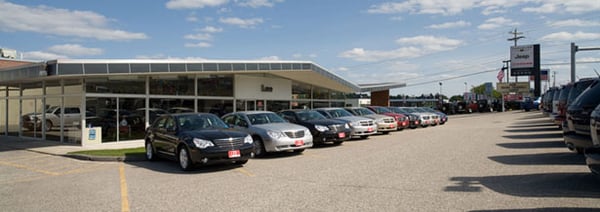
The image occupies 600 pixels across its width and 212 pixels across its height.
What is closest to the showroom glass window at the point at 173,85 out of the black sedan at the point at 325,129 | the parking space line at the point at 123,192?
the black sedan at the point at 325,129

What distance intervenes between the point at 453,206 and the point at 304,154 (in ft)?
24.5

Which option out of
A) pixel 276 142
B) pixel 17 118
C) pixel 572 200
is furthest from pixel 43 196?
pixel 17 118

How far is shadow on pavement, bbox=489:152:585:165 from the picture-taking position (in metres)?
9.46

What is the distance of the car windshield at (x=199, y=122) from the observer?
37.4 feet

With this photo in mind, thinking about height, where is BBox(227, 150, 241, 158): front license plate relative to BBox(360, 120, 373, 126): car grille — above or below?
below

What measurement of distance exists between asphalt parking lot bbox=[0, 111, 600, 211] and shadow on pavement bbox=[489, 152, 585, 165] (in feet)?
0.07

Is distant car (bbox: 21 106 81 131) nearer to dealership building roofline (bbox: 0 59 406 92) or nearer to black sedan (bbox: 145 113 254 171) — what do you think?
dealership building roofline (bbox: 0 59 406 92)

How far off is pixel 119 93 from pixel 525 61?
174 feet

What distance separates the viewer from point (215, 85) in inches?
826

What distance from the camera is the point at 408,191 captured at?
7.08 m

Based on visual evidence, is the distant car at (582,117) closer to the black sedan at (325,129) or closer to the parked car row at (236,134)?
the parked car row at (236,134)

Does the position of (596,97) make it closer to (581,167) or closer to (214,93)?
(581,167)

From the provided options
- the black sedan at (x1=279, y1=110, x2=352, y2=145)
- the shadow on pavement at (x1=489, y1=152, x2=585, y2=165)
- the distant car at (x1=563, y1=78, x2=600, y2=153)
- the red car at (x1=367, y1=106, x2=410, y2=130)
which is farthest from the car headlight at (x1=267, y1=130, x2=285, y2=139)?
the red car at (x1=367, y1=106, x2=410, y2=130)

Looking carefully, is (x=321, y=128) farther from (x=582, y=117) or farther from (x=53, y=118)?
Result: (x=53, y=118)
